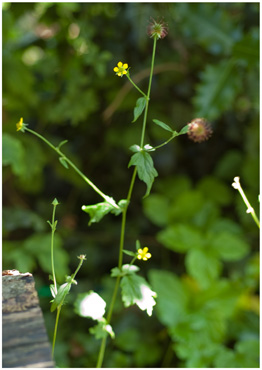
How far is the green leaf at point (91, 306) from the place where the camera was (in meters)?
0.48

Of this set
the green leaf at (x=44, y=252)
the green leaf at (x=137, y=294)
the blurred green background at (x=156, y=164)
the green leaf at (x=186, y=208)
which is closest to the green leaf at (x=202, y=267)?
the blurred green background at (x=156, y=164)

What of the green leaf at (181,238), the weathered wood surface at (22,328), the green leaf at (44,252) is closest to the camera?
the weathered wood surface at (22,328)

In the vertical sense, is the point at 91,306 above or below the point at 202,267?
below

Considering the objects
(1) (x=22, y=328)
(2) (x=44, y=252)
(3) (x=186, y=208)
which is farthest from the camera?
(3) (x=186, y=208)

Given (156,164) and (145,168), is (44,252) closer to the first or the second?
(156,164)

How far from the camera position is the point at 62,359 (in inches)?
47.9

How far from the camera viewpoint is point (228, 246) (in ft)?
4.25

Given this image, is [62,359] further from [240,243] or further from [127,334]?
[240,243]

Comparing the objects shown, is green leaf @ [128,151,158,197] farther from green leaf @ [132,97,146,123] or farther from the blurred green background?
the blurred green background

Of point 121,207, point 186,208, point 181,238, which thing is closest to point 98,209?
point 121,207

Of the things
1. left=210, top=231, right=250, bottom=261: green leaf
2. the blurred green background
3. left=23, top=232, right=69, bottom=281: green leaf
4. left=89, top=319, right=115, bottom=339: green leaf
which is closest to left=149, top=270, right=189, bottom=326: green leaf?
the blurred green background

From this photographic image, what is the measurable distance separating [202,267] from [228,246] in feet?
0.34

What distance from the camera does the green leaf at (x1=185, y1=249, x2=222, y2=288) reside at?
4.03 ft

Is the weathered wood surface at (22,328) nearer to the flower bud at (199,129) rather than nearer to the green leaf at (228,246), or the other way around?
the flower bud at (199,129)
